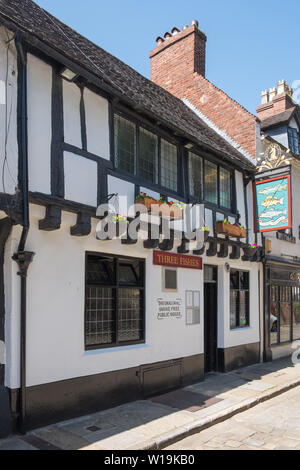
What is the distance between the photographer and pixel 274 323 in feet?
42.3

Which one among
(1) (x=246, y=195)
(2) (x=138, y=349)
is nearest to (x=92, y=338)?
(2) (x=138, y=349)

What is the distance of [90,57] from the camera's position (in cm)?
850

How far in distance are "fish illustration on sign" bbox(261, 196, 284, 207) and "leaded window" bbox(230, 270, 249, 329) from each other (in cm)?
207

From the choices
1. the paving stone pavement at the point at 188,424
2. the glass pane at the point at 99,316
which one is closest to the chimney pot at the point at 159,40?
the glass pane at the point at 99,316

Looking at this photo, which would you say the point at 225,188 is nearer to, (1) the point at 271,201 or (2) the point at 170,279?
(1) the point at 271,201

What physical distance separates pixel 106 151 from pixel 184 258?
3.14 metres

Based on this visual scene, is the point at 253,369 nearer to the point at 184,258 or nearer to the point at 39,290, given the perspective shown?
the point at 184,258

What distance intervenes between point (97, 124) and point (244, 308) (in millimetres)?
7183

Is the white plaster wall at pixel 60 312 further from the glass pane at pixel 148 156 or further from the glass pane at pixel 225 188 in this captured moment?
the glass pane at pixel 225 188

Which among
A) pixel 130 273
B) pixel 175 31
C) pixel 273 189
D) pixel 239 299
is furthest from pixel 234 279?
pixel 175 31

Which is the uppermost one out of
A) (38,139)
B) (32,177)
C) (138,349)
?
(38,139)

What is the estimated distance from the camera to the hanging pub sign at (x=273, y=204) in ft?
34.0

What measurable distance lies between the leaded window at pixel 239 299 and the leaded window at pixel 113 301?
4030 millimetres

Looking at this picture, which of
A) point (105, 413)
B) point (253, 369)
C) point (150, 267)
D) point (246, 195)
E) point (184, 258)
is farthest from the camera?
point (246, 195)
